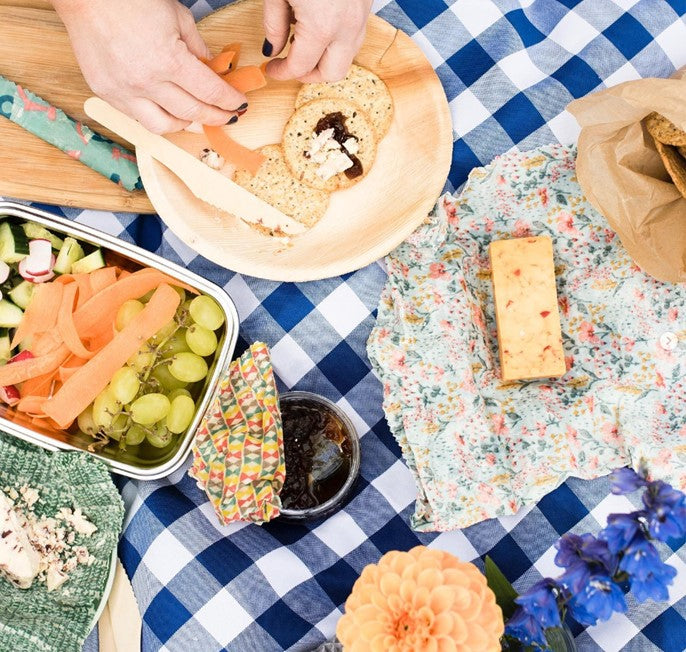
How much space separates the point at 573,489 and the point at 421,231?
437 millimetres

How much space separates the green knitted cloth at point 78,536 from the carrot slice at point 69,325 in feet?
0.48

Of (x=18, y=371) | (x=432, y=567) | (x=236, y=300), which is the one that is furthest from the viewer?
(x=236, y=300)

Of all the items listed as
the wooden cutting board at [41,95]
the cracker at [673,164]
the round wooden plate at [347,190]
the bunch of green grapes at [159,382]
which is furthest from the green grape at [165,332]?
the cracker at [673,164]

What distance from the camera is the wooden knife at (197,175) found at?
93 centimetres

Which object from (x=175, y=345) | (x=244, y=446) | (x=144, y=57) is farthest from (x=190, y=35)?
(x=244, y=446)

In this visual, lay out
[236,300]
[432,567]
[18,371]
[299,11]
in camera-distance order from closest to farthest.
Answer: [432,567] < [299,11] < [18,371] < [236,300]

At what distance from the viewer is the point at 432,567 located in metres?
0.62

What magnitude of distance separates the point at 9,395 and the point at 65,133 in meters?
0.39

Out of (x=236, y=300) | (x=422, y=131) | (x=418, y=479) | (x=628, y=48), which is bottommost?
(x=418, y=479)

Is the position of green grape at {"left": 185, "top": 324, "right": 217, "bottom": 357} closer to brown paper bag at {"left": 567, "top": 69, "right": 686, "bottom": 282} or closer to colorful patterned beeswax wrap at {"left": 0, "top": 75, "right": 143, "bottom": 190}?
colorful patterned beeswax wrap at {"left": 0, "top": 75, "right": 143, "bottom": 190}

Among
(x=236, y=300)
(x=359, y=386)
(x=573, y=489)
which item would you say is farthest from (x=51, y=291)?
(x=573, y=489)

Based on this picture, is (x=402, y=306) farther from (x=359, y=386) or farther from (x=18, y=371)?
(x=18, y=371)

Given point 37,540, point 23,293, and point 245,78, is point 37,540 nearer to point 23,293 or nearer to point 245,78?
point 23,293

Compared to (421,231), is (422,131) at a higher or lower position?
higher
